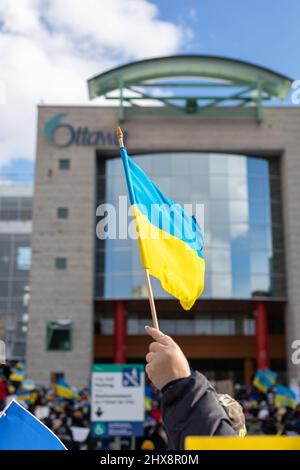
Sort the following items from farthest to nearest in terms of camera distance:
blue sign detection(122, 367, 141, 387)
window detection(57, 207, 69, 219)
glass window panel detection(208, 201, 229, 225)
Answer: window detection(57, 207, 69, 219) < glass window panel detection(208, 201, 229, 225) < blue sign detection(122, 367, 141, 387)

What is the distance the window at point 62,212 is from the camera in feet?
125

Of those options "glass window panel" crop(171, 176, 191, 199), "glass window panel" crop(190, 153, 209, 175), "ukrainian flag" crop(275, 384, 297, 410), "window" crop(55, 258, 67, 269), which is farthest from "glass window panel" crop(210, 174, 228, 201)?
"ukrainian flag" crop(275, 384, 297, 410)

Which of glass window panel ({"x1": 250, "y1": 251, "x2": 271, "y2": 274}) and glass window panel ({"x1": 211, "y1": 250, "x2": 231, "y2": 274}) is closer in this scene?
glass window panel ({"x1": 211, "y1": 250, "x2": 231, "y2": 274})

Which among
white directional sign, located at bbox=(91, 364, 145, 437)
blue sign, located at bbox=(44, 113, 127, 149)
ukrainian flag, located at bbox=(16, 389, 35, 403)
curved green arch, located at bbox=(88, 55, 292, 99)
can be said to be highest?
curved green arch, located at bbox=(88, 55, 292, 99)

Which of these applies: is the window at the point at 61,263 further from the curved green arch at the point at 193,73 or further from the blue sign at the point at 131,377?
the blue sign at the point at 131,377

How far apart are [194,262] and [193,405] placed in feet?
5.36

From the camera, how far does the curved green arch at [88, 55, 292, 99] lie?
36.6 m

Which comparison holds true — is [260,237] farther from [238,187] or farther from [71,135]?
[71,135]

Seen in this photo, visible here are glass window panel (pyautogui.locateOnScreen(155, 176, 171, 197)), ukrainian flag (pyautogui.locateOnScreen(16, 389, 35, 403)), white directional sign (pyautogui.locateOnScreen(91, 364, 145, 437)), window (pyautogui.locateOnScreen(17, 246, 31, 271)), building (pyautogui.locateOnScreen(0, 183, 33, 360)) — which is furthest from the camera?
window (pyautogui.locateOnScreen(17, 246, 31, 271))

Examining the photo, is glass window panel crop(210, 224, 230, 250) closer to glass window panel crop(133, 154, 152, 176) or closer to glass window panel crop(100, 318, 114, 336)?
glass window panel crop(133, 154, 152, 176)

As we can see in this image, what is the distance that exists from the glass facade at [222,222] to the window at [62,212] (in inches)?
98.0

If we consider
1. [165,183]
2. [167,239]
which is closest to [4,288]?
[165,183]

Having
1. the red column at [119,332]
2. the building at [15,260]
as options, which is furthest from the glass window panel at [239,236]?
the building at [15,260]

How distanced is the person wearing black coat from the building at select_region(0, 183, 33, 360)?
2183 inches
